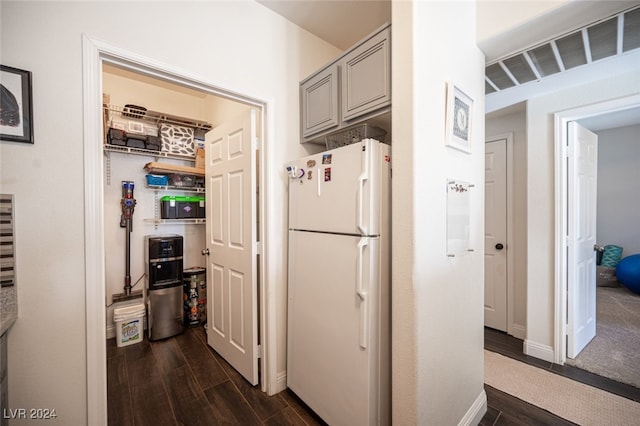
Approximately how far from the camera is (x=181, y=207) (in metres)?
3.02

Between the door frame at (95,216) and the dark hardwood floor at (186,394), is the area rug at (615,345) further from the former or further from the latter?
the door frame at (95,216)

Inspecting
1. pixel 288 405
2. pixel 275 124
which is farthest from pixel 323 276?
pixel 275 124

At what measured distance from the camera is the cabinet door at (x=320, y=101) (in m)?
1.78

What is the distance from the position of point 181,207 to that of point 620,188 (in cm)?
688

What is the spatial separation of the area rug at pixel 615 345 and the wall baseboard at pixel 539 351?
5.6 inches

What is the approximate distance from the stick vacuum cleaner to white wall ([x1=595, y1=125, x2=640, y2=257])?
719cm

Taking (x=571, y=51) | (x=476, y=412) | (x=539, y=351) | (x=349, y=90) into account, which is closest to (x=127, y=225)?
(x=349, y=90)

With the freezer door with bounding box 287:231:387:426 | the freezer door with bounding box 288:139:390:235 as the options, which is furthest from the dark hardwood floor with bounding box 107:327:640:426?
the freezer door with bounding box 288:139:390:235

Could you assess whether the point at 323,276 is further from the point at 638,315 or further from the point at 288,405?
the point at 638,315

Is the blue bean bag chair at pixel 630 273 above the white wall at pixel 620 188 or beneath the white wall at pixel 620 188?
beneath

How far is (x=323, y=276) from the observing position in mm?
1646

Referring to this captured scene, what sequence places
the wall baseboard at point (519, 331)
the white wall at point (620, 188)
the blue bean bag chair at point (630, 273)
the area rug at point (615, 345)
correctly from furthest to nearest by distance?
the white wall at point (620, 188) → the blue bean bag chair at point (630, 273) → the wall baseboard at point (519, 331) → the area rug at point (615, 345)

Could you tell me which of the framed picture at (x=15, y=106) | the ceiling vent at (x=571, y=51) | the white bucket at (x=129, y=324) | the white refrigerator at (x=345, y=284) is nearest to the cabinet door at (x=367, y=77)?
the white refrigerator at (x=345, y=284)

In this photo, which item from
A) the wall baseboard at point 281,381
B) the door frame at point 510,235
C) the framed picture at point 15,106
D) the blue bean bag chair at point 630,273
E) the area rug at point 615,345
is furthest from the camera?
the blue bean bag chair at point 630,273
